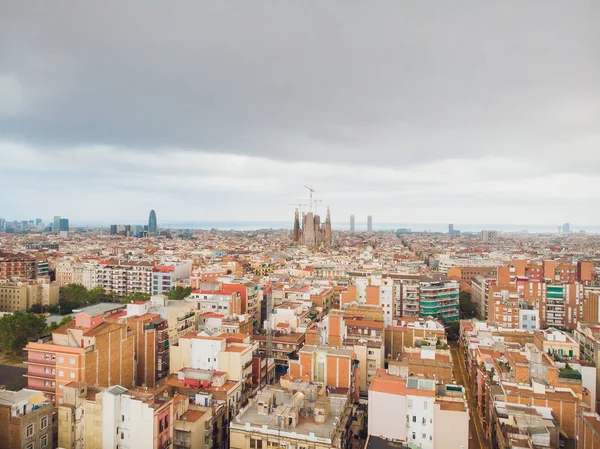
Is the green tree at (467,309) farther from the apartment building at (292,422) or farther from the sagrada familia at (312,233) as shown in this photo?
the sagrada familia at (312,233)

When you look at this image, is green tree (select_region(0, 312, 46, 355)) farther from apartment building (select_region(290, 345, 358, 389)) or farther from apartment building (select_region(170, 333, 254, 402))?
apartment building (select_region(290, 345, 358, 389))

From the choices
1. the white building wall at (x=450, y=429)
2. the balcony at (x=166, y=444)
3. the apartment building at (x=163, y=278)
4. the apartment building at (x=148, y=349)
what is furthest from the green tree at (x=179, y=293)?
the white building wall at (x=450, y=429)

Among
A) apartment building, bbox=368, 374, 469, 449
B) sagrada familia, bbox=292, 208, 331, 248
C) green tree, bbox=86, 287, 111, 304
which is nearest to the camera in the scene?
apartment building, bbox=368, 374, 469, 449

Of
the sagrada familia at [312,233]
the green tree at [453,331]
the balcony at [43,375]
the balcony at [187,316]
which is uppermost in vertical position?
the sagrada familia at [312,233]

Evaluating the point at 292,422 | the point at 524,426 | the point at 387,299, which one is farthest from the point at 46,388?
the point at 387,299

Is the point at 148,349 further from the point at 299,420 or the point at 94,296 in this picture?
the point at 94,296

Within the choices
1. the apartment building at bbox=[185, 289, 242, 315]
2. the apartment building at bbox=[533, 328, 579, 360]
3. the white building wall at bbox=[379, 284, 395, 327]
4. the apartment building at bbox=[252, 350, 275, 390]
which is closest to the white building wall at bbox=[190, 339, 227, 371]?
the apartment building at bbox=[252, 350, 275, 390]
